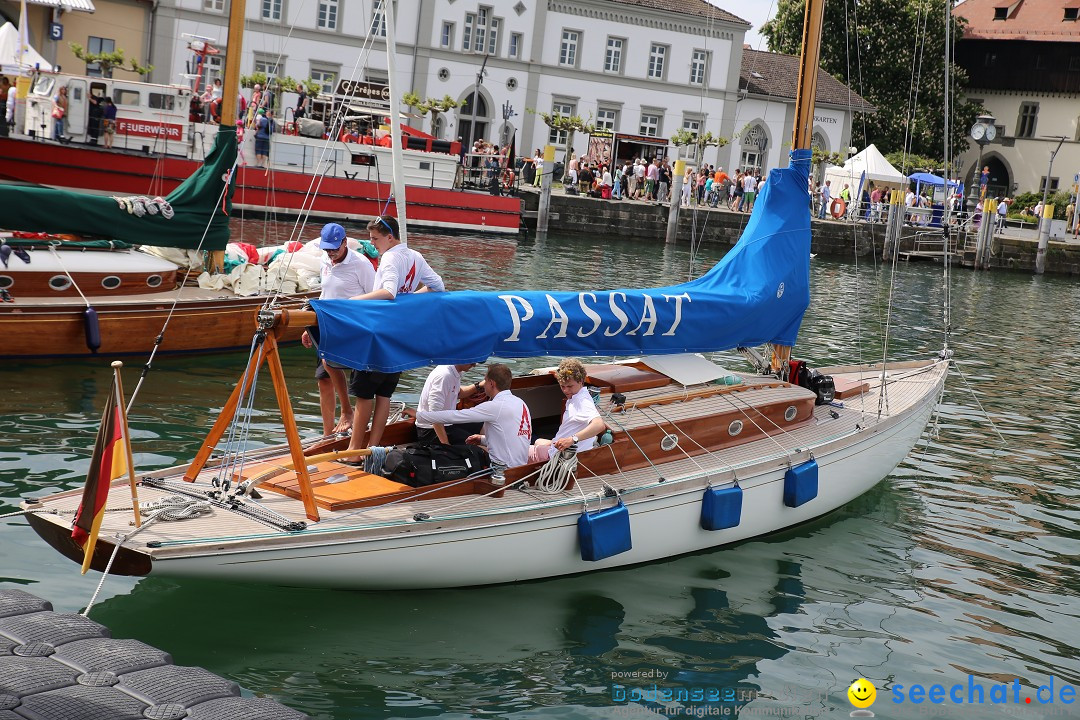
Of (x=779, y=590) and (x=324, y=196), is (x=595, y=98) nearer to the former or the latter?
(x=324, y=196)

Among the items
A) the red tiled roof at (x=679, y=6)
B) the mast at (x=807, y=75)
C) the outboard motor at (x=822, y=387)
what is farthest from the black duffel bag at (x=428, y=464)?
the red tiled roof at (x=679, y=6)

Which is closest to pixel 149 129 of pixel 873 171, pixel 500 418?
pixel 500 418

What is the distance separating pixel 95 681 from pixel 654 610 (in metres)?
4.51

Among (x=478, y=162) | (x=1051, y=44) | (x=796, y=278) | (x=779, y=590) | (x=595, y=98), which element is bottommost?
(x=779, y=590)

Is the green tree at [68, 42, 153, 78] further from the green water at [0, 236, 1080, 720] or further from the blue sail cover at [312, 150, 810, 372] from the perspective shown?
the blue sail cover at [312, 150, 810, 372]

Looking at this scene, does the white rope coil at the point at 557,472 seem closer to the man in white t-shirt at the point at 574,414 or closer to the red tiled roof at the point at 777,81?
the man in white t-shirt at the point at 574,414

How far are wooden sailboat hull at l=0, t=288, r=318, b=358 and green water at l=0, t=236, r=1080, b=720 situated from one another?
1.09ft

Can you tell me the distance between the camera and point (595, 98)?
167 ft

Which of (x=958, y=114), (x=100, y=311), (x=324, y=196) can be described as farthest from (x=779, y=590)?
(x=958, y=114)

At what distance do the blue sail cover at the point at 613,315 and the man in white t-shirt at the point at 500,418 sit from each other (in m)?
0.37

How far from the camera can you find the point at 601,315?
9086 millimetres

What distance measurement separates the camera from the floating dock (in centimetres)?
553

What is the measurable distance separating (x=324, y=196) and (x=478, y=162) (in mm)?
12527

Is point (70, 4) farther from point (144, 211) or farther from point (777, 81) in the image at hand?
point (777, 81)
